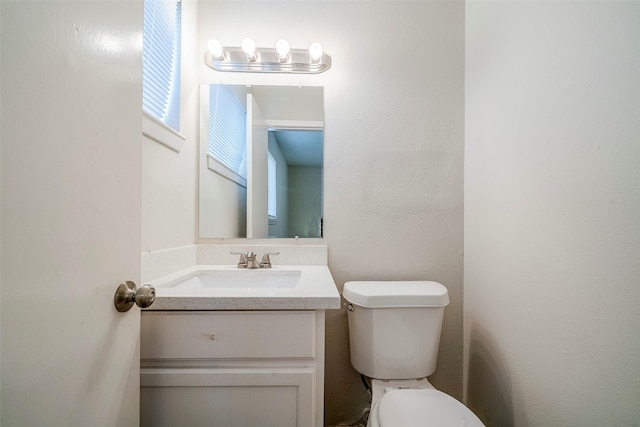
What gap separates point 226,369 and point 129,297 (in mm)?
335

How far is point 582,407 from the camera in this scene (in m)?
0.66

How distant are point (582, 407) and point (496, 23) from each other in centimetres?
132

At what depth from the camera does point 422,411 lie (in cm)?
75

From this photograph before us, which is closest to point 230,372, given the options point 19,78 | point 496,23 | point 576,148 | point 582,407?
point 19,78

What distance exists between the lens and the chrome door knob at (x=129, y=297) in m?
0.49

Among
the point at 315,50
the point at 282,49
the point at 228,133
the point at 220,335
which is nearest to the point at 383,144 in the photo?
the point at 315,50

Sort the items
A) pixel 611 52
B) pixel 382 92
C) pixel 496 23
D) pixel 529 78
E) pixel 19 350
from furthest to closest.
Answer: pixel 382 92, pixel 496 23, pixel 529 78, pixel 611 52, pixel 19 350

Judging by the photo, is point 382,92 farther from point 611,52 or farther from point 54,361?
point 54,361

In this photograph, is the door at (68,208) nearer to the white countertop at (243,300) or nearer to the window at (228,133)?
the white countertop at (243,300)

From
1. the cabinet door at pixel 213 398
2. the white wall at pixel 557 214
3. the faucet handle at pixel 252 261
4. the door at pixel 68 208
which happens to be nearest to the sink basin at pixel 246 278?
the faucet handle at pixel 252 261

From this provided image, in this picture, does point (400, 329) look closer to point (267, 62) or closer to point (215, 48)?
point (267, 62)

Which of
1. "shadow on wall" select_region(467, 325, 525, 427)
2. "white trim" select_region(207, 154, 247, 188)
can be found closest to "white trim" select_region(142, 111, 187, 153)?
"white trim" select_region(207, 154, 247, 188)

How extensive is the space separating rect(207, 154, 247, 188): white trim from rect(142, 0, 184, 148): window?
0.65 feet

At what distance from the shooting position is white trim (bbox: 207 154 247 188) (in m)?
1.21
